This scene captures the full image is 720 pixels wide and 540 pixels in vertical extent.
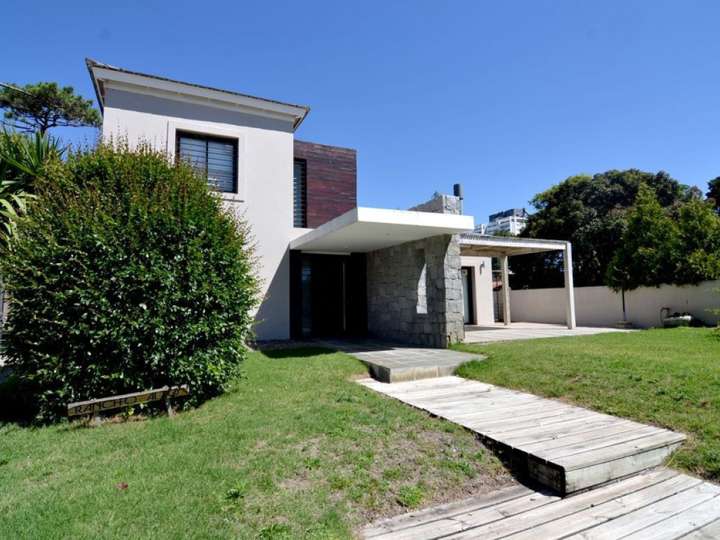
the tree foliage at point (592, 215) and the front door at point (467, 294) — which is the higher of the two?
the tree foliage at point (592, 215)

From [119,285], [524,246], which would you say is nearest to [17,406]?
[119,285]

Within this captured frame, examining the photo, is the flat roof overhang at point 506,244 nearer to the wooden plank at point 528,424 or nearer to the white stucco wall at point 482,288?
the white stucco wall at point 482,288

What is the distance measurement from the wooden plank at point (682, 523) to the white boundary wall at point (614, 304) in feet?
41.8

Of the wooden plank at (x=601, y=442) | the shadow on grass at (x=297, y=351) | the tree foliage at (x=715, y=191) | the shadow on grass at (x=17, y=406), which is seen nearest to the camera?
the wooden plank at (x=601, y=442)

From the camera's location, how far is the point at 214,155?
390 inches

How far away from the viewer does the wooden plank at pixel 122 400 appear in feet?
13.1

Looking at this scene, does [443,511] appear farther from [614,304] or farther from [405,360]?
[614,304]

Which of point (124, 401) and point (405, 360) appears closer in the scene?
point (124, 401)

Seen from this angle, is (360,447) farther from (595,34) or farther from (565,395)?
(595,34)

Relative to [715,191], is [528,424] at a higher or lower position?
lower

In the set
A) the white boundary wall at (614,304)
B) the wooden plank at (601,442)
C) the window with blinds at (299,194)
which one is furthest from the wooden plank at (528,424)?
the white boundary wall at (614,304)

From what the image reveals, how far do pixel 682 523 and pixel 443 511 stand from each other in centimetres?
157

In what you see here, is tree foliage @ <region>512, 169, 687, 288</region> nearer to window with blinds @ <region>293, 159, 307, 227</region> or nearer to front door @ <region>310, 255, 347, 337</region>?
front door @ <region>310, 255, 347, 337</region>

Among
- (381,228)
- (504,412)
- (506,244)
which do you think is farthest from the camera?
(506,244)
